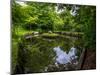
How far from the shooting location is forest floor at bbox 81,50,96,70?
2.61 m

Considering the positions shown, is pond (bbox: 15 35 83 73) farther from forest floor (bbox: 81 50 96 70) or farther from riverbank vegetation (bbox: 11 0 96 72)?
forest floor (bbox: 81 50 96 70)

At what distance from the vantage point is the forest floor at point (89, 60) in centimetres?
261

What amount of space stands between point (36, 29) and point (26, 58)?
353 mm

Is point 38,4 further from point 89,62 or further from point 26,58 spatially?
point 89,62

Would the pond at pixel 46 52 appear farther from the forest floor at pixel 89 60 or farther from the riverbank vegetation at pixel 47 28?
the forest floor at pixel 89 60

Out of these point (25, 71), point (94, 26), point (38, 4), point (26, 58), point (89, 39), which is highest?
point (38, 4)

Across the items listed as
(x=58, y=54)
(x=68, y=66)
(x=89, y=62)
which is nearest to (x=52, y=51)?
(x=58, y=54)

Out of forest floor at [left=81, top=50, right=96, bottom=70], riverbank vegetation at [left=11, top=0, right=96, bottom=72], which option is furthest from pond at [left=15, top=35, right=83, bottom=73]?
forest floor at [left=81, top=50, right=96, bottom=70]

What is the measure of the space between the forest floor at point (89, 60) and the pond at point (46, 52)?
11 cm

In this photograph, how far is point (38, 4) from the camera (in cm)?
243

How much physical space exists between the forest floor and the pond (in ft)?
0.37

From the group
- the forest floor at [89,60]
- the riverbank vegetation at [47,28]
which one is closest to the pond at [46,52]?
the riverbank vegetation at [47,28]

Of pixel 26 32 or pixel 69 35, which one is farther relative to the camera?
pixel 69 35

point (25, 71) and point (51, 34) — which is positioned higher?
point (51, 34)
